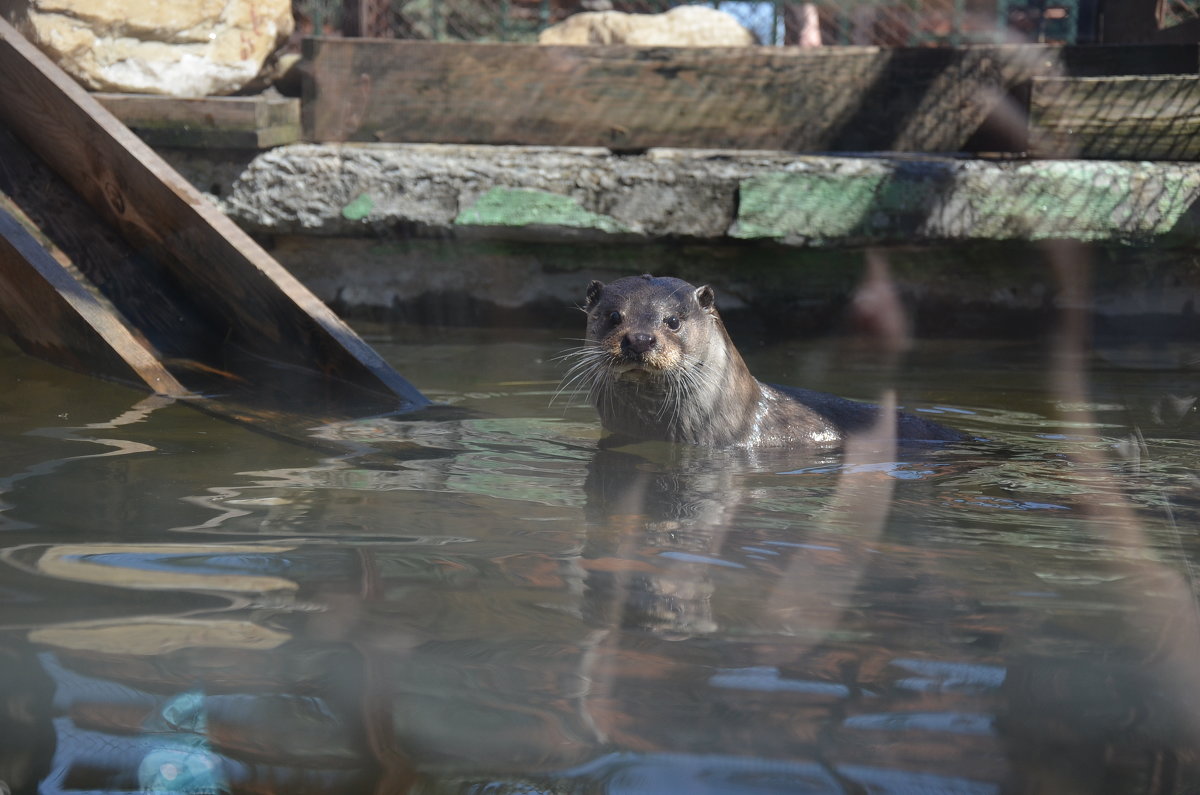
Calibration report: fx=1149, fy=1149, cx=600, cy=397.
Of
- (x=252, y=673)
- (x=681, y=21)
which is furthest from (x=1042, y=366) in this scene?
(x=681, y=21)

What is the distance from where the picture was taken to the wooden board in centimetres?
475

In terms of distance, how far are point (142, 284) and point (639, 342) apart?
1820 mm

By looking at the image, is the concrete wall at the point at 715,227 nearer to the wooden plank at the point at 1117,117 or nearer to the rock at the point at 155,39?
the wooden plank at the point at 1117,117

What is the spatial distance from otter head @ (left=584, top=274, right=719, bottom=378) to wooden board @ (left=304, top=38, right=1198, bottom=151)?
1.56 m

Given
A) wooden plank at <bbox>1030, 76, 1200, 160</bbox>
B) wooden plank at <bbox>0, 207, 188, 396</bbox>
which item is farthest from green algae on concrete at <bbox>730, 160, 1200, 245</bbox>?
wooden plank at <bbox>0, 207, 188, 396</bbox>

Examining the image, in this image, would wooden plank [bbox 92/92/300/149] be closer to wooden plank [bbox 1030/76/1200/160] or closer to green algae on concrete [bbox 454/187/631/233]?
green algae on concrete [bbox 454/187/631/233]

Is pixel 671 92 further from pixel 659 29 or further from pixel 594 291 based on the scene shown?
pixel 659 29

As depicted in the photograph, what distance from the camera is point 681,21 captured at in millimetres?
8414

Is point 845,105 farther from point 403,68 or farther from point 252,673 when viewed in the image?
point 252,673

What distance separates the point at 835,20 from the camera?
25.3ft

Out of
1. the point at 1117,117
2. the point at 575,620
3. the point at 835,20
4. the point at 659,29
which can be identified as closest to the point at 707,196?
the point at 1117,117

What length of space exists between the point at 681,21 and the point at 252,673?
7.72 metres

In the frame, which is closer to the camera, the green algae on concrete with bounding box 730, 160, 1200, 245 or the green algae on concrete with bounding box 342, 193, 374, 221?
the green algae on concrete with bounding box 730, 160, 1200, 245

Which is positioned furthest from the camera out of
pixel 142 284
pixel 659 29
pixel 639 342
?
pixel 659 29
